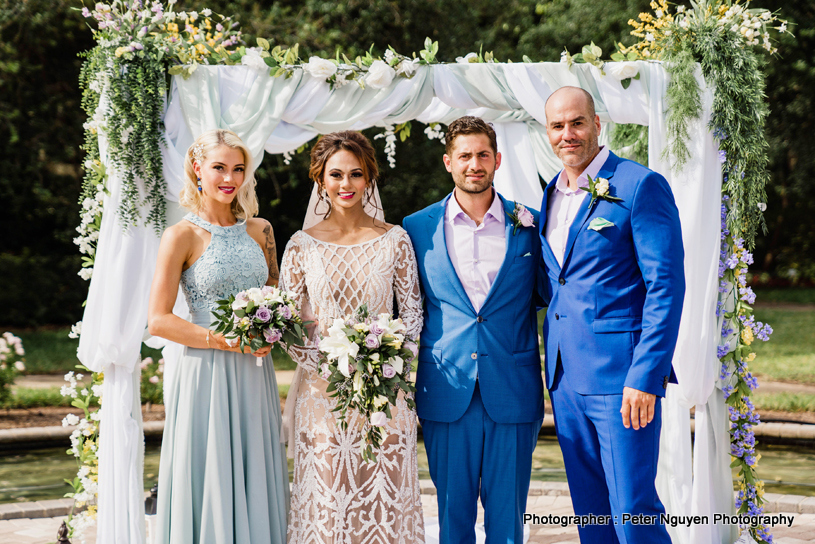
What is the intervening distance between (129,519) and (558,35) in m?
14.5

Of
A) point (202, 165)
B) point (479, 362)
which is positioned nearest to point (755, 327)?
point (479, 362)

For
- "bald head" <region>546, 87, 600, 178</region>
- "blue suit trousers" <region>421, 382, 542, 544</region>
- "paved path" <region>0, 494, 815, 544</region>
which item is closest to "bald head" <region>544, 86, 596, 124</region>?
"bald head" <region>546, 87, 600, 178</region>

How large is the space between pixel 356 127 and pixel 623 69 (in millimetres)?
1688

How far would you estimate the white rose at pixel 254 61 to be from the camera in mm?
4340

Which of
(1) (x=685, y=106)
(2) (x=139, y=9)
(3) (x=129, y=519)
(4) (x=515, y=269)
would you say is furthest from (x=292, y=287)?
(1) (x=685, y=106)

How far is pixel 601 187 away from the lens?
2957mm

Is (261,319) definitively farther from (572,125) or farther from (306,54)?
(306,54)

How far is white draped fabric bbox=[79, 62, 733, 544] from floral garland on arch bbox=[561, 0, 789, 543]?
0.08 m

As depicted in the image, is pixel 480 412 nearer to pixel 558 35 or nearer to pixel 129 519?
pixel 129 519

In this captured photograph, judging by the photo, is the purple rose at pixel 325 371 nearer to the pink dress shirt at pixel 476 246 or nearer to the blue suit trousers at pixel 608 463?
the pink dress shirt at pixel 476 246

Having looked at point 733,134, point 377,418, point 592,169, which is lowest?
point 377,418

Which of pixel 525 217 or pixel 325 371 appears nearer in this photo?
pixel 325 371

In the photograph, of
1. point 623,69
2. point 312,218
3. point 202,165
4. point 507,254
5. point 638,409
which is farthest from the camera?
point 623,69

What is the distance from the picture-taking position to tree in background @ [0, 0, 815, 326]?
11.5 meters
